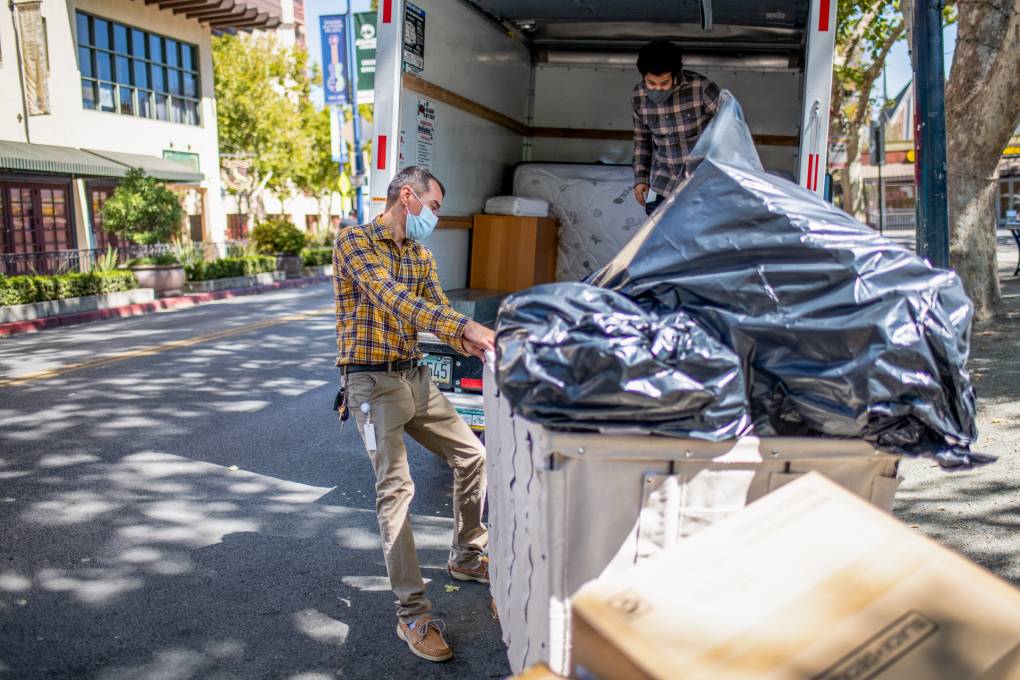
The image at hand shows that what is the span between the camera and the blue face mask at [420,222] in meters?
3.79

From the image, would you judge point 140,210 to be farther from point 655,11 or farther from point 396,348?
point 396,348

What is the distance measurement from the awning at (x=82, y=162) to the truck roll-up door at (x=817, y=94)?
1812 cm

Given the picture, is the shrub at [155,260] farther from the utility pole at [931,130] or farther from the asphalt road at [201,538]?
the utility pole at [931,130]

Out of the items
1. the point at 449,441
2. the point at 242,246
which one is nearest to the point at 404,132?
the point at 449,441

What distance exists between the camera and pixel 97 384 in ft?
29.2

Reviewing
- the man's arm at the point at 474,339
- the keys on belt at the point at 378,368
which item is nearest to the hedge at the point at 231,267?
the keys on belt at the point at 378,368

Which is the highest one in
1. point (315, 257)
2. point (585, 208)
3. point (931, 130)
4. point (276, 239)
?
point (931, 130)

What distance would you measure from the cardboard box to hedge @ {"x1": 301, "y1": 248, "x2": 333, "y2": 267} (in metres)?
25.8

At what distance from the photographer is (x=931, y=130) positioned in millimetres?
5062

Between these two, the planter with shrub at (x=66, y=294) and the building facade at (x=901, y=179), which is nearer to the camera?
the planter with shrub at (x=66, y=294)

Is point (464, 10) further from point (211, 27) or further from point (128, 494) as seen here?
point (211, 27)

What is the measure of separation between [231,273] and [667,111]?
17480 mm

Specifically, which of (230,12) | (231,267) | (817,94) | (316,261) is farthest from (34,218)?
(817,94)

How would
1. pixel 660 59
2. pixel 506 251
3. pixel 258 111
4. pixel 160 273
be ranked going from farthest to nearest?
1. pixel 258 111
2. pixel 160 273
3. pixel 506 251
4. pixel 660 59
